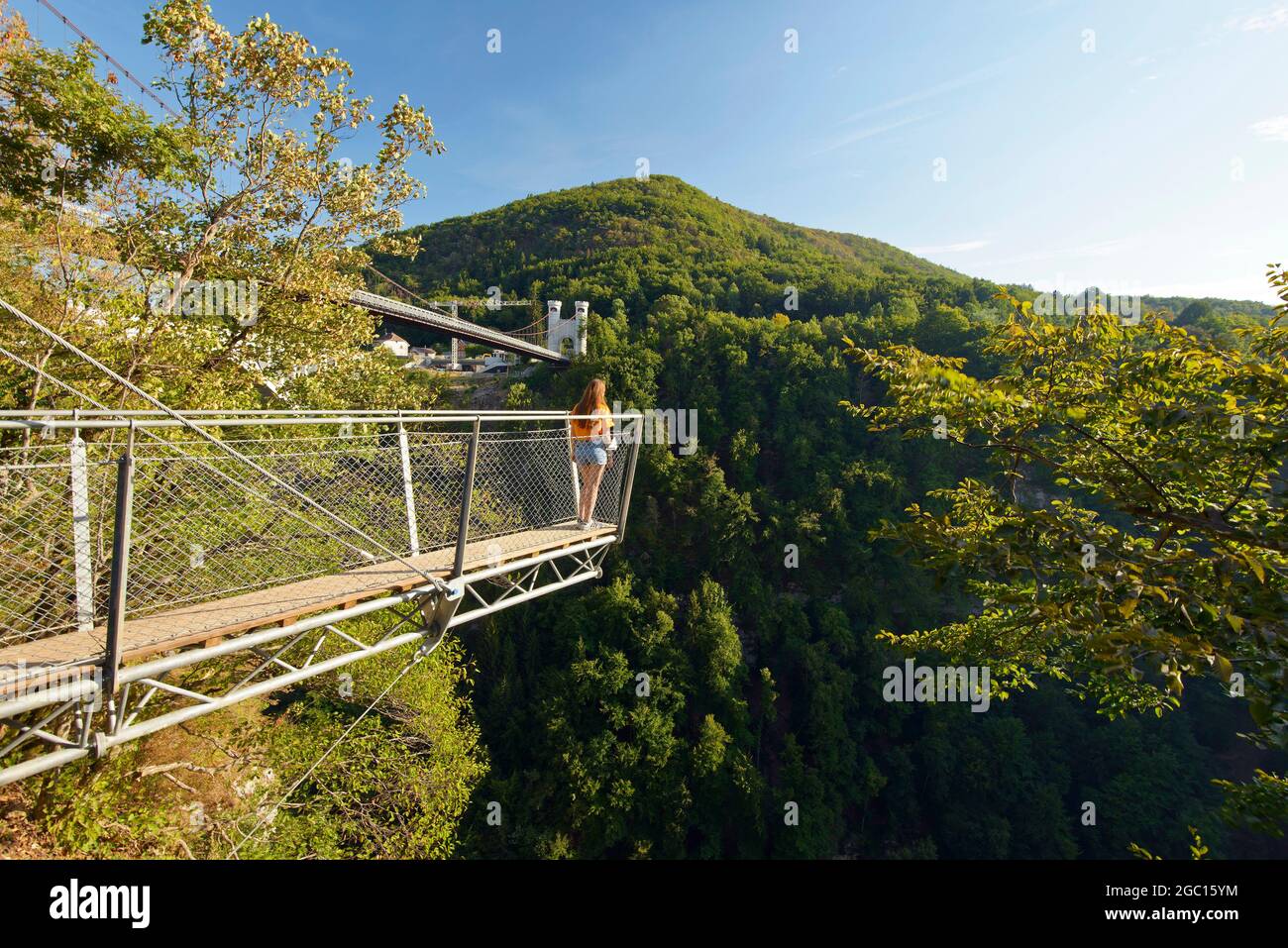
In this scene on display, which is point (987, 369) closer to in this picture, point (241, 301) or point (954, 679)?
point (954, 679)

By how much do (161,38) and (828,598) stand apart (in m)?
28.3

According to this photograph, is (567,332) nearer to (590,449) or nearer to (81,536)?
(590,449)

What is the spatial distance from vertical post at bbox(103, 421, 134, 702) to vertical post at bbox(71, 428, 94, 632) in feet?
→ 1.51

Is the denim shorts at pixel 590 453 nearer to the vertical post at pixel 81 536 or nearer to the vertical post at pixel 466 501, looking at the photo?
the vertical post at pixel 466 501

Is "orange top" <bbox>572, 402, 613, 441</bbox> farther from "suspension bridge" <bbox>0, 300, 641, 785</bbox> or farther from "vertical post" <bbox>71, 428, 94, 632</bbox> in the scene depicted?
"vertical post" <bbox>71, 428, 94, 632</bbox>

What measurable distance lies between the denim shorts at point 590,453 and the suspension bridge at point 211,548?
0.10 m

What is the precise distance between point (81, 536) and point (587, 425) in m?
3.01

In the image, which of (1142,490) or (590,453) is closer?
(1142,490)

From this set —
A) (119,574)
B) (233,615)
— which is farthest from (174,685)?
(119,574)

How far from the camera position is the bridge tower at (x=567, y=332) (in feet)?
110

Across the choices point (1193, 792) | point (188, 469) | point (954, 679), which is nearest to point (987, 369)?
point (954, 679)

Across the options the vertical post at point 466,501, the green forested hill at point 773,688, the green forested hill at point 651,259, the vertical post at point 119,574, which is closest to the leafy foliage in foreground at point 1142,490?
the vertical post at point 466,501

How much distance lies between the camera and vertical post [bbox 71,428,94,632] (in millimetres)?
1988

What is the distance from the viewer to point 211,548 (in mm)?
2895
